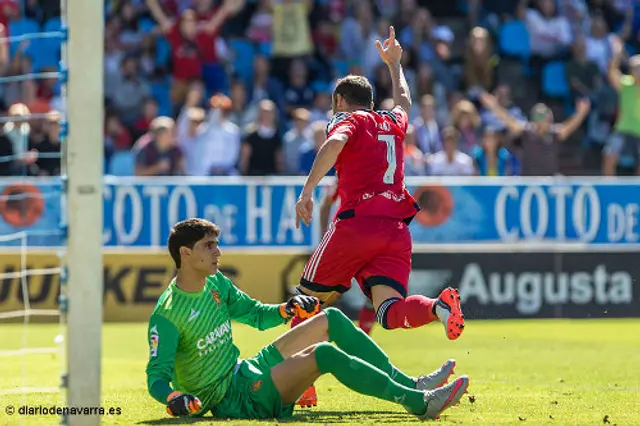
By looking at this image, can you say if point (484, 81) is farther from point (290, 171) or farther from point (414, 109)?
point (290, 171)

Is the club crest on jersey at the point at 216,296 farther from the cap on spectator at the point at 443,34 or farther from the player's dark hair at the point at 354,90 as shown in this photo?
the cap on spectator at the point at 443,34

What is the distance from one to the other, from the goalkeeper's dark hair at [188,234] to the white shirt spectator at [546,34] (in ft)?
51.1

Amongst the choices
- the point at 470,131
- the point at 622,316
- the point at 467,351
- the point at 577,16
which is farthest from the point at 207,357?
the point at 577,16

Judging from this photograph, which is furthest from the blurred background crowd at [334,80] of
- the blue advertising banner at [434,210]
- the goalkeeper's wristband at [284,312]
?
the goalkeeper's wristband at [284,312]

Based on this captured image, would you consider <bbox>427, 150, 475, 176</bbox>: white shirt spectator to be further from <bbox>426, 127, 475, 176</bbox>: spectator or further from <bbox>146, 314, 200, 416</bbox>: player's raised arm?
<bbox>146, 314, 200, 416</bbox>: player's raised arm

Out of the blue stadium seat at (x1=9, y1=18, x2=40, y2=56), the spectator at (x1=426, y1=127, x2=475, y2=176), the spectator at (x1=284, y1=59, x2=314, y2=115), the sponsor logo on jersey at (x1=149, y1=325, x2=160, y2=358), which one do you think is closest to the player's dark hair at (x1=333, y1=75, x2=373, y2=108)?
the sponsor logo on jersey at (x1=149, y1=325, x2=160, y2=358)

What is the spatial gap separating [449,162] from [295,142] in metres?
2.24

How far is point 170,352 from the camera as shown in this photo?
24.1ft

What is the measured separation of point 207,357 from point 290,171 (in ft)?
38.8

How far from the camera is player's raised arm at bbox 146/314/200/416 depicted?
6.99 metres

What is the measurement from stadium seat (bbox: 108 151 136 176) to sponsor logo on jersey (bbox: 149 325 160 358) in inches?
452

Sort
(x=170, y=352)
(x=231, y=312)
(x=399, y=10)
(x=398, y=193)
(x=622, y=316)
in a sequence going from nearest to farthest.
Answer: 1. (x=170, y=352)
2. (x=231, y=312)
3. (x=398, y=193)
4. (x=622, y=316)
5. (x=399, y=10)

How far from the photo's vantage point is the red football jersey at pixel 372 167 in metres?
8.92

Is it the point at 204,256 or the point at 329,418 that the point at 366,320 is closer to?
the point at 329,418
